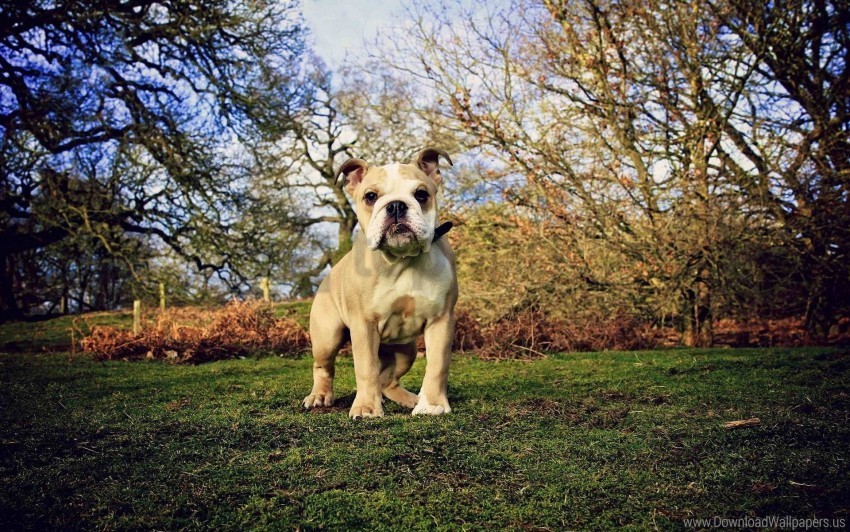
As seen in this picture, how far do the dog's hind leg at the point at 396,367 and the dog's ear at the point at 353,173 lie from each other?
1122mm

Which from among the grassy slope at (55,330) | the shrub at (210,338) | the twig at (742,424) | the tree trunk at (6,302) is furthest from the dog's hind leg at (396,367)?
the tree trunk at (6,302)

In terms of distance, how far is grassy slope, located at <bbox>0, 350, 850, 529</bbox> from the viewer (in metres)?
1.98

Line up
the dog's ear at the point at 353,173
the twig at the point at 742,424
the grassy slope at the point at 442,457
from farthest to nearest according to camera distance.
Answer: the dog's ear at the point at 353,173, the twig at the point at 742,424, the grassy slope at the point at 442,457

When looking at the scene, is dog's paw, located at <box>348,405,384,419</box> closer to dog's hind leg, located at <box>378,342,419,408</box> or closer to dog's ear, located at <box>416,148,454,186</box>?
dog's hind leg, located at <box>378,342,419,408</box>

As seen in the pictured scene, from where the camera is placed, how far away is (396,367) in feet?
14.2

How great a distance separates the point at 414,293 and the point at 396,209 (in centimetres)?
55

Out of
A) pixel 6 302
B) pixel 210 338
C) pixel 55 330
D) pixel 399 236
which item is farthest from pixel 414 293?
pixel 6 302

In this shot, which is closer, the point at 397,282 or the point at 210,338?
the point at 397,282

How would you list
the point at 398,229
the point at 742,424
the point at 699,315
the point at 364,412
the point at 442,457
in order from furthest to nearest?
the point at 699,315
the point at 364,412
the point at 398,229
the point at 742,424
the point at 442,457

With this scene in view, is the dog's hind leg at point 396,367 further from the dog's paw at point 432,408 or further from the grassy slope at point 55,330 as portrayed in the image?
the grassy slope at point 55,330

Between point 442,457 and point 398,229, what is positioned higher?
point 398,229

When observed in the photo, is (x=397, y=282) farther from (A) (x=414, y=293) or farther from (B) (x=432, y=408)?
(B) (x=432, y=408)

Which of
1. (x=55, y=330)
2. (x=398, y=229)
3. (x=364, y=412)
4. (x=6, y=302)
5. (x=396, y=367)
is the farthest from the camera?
(x=6, y=302)

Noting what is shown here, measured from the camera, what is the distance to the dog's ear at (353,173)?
12.7 feet
